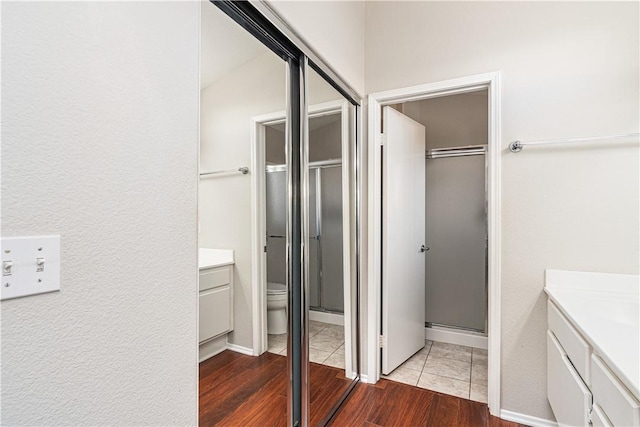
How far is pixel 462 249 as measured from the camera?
3123 mm

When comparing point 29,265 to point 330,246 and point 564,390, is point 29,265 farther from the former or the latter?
point 564,390

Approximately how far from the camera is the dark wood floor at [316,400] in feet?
3.88

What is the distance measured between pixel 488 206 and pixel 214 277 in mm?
1700

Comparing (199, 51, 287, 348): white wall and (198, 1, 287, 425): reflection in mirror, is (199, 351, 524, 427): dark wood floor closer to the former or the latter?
(198, 1, 287, 425): reflection in mirror

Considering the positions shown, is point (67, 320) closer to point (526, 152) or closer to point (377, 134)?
point (377, 134)

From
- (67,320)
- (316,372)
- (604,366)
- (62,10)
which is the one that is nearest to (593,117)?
(604,366)

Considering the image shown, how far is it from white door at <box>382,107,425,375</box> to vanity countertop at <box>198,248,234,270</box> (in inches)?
55.8

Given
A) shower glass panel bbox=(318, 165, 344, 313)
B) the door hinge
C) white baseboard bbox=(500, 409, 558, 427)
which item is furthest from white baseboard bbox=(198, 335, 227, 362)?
white baseboard bbox=(500, 409, 558, 427)

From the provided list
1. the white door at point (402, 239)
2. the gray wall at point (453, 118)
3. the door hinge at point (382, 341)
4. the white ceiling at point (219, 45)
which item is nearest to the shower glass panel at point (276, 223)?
the white ceiling at point (219, 45)

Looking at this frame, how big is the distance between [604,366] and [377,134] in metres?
1.77

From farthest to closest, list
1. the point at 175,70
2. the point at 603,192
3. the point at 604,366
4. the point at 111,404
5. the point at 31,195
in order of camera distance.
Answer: the point at 603,192
the point at 604,366
the point at 175,70
the point at 111,404
the point at 31,195

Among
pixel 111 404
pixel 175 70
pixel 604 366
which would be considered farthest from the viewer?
pixel 604 366

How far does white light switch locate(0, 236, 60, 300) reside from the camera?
60cm

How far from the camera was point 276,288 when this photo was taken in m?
1.57
